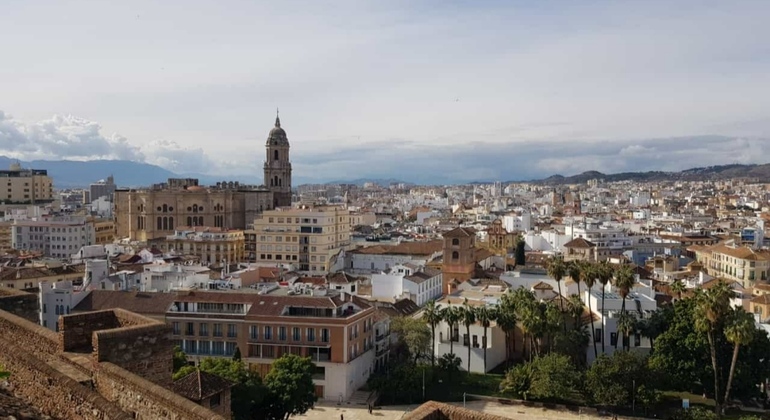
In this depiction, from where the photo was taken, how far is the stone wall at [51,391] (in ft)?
23.5

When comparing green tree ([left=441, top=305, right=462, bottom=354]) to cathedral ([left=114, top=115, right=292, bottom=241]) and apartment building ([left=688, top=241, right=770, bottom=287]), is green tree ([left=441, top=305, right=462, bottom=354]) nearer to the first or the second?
apartment building ([left=688, top=241, right=770, bottom=287])

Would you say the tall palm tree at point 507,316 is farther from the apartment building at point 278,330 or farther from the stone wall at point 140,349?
the stone wall at point 140,349

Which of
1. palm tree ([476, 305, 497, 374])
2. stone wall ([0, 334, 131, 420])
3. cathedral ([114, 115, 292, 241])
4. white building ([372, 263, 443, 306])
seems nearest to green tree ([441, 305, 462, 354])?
palm tree ([476, 305, 497, 374])

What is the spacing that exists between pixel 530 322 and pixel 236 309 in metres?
15.7

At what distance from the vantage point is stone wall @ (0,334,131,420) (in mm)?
7160

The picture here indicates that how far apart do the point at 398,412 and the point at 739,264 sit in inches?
1932

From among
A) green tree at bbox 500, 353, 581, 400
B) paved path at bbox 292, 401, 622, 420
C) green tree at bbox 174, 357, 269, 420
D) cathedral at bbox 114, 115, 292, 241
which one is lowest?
paved path at bbox 292, 401, 622, 420

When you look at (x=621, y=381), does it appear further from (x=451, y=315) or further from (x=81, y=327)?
(x=81, y=327)

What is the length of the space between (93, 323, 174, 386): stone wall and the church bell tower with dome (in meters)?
93.8

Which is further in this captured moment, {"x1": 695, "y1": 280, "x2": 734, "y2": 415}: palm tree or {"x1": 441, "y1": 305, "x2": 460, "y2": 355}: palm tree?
{"x1": 441, "y1": 305, "x2": 460, "y2": 355}: palm tree

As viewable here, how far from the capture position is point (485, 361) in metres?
41.1

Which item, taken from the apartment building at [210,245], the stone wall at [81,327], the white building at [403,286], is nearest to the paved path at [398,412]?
the white building at [403,286]

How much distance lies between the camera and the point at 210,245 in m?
76.9

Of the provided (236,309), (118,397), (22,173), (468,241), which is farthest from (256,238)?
(22,173)
